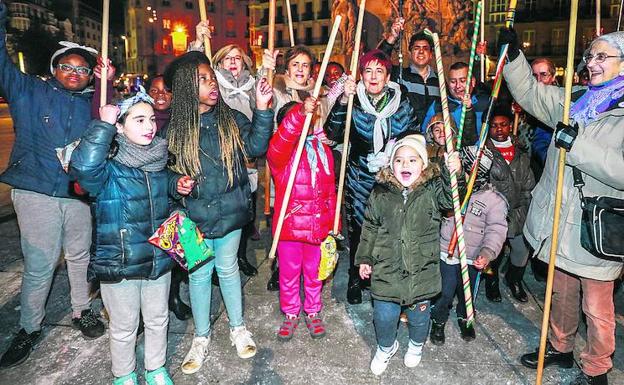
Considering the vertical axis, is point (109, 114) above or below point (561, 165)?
above

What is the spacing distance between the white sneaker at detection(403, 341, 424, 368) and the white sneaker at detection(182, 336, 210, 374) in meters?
1.50

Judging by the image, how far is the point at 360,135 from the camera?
3.77m

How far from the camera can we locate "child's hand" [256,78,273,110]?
2986 millimetres

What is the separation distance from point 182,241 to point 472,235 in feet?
7.51

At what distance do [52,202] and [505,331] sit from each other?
3.73 m

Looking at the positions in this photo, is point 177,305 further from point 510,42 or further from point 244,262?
point 510,42

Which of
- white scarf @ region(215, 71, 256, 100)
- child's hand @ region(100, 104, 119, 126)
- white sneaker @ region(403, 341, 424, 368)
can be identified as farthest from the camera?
white scarf @ region(215, 71, 256, 100)

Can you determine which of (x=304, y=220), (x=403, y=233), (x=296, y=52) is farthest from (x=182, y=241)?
(x=296, y=52)

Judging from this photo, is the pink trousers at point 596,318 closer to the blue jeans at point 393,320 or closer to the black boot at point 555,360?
the black boot at point 555,360

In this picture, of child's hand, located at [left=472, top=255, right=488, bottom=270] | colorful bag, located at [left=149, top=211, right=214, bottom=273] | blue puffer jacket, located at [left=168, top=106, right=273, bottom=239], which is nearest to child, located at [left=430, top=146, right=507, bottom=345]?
child's hand, located at [left=472, top=255, right=488, bottom=270]

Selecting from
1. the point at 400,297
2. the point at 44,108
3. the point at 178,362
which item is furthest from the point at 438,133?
the point at 44,108

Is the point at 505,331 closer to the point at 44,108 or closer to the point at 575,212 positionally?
the point at 575,212

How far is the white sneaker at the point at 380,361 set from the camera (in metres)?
3.11

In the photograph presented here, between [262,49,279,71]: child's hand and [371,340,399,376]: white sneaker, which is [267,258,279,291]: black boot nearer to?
[371,340,399,376]: white sneaker
